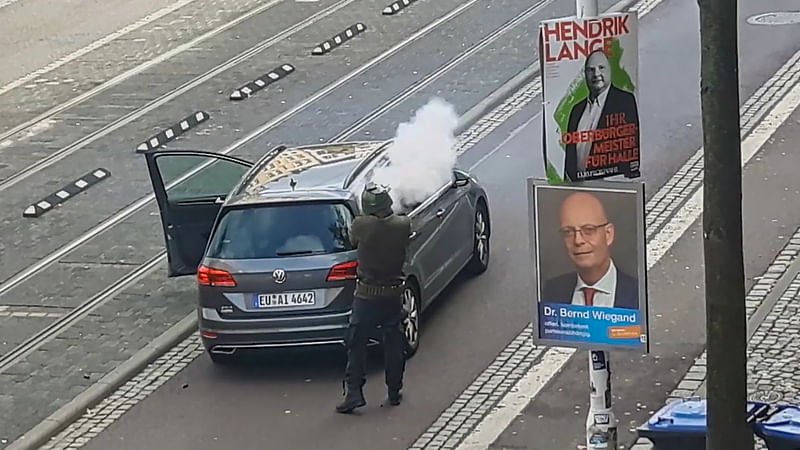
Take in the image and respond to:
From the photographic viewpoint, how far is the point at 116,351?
45.0 feet

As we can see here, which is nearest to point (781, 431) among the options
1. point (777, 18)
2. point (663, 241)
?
point (663, 241)

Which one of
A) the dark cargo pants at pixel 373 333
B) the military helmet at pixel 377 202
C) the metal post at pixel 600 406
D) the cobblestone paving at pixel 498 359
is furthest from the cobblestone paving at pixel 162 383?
the metal post at pixel 600 406

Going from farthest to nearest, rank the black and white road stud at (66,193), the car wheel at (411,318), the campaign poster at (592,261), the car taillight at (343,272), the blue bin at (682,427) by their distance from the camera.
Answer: the black and white road stud at (66,193) < the car wheel at (411,318) < the car taillight at (343,272) < the blue bin at (682,427) < the campaign poster at (592,261)

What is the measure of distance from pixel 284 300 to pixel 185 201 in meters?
2.26

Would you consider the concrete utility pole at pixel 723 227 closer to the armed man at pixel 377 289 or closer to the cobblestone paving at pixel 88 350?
the armed man at pixel 377 289

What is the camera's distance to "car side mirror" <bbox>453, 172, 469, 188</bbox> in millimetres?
14297

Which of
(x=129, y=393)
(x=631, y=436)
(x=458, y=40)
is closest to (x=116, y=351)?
(x=129, y=393)

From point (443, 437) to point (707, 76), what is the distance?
4.44 meters

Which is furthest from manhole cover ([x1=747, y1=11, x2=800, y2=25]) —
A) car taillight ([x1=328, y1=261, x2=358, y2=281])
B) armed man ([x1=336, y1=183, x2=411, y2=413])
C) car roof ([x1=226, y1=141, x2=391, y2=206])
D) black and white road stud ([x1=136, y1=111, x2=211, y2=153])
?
armed man ([x1=336, y1=183, x2=411, y2=413])

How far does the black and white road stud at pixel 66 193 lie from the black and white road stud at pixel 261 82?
3.34 meters

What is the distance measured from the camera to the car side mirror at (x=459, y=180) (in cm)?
1430

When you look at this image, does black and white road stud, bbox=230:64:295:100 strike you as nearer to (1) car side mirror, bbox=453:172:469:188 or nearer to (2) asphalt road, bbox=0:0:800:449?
(2) asphalt road, bbox=0:0:800:449

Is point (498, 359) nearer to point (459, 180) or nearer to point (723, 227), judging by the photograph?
point (459, 180)

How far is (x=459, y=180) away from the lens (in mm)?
14375
